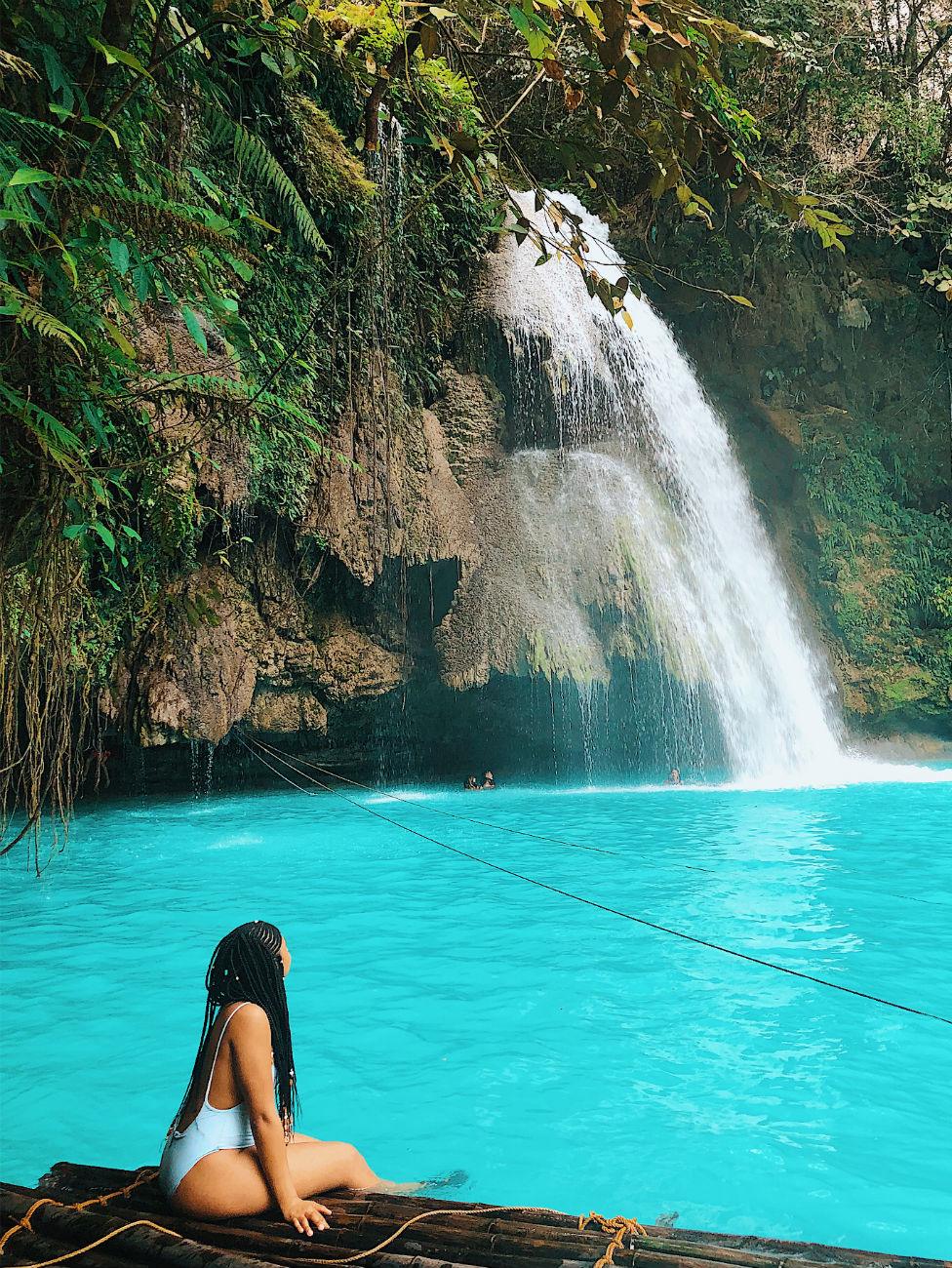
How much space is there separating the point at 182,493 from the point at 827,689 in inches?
454

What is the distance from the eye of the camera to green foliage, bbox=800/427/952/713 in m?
16.7

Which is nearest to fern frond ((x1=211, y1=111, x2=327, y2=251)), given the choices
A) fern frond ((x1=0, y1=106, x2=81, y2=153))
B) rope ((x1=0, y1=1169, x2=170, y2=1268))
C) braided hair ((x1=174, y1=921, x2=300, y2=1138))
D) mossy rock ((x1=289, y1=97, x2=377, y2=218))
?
mossy rock ((x1=289, y1=97, x2=377, y2=218))

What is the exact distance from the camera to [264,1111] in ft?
8.43

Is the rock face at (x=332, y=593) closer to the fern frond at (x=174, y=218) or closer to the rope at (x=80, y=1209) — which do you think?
the fern frond at (x=174, y=218)

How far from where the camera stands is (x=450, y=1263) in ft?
6.80

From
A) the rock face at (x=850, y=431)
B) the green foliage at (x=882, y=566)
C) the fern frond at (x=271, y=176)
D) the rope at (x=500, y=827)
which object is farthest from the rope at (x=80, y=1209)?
the green foliage at (x=882, y=566)

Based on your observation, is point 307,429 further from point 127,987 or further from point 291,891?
point 127,987

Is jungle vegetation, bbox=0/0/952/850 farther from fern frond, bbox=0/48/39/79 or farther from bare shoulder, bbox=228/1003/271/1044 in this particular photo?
bare shoulder, bbox=228/1003/271/1044

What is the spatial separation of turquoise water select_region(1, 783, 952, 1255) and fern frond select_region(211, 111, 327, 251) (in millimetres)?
6412

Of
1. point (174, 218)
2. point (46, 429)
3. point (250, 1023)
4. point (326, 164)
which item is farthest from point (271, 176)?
point (250, 1023)

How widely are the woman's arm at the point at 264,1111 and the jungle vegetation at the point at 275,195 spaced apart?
1.67m

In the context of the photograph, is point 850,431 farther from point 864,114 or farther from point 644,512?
point 644,512

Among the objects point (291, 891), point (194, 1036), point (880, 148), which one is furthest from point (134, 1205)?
point (880, 148)

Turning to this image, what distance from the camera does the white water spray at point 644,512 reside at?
546 inches
